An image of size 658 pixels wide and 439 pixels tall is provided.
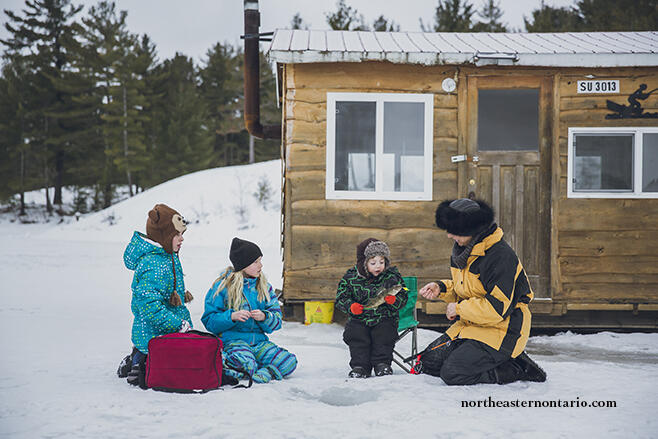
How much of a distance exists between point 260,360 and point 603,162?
4.92 m

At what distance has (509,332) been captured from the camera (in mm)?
3979

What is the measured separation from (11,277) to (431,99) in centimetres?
805

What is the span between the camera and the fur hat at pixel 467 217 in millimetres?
3936

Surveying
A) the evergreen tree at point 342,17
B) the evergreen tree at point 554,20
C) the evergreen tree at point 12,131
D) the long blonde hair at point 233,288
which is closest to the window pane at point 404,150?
the long blonde hair at point 233,288

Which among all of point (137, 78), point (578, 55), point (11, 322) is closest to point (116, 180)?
point (137, 78)

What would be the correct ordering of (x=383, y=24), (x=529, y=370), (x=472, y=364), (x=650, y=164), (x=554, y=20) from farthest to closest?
1. (x=383, y=24)
2. (x=554, y=20)
3. (x=650, y=164)
4. (x=529, y=370)
5. (x=472, y=364)

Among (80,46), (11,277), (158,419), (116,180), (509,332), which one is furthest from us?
(116,180)

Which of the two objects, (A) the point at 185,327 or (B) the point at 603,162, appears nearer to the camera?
(A) the point at 185,327

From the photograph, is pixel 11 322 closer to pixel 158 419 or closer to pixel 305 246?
pixel 305 246

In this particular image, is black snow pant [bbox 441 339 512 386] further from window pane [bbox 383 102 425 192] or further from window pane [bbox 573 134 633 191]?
window pane [bbox 573 134 633 191]

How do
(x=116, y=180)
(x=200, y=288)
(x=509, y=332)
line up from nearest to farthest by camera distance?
(x=509, y=332) < (x=200, y=288) < (x=116, y=180)

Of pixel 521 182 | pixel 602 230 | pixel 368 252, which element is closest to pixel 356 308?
pixel 368 252

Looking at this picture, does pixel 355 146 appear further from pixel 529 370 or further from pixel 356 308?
pixel 529 370

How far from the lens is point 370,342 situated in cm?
441
